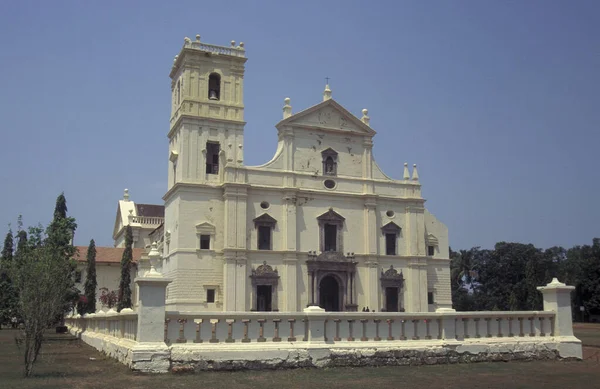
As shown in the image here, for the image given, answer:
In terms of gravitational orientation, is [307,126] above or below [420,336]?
above

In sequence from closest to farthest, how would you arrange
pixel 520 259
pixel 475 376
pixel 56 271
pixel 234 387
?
pixel 234 387
pixel 475 376
pixel 56 271
pixel 520 259

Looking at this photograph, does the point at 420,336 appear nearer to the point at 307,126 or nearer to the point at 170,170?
the point at 307,126

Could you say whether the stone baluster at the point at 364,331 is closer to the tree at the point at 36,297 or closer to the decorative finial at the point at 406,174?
the tree at the point at 36,297

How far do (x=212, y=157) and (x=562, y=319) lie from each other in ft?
84.3

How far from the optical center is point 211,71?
38.0m

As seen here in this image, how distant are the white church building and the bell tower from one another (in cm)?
6

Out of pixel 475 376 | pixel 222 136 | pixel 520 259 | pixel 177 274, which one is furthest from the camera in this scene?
pixel 520 259

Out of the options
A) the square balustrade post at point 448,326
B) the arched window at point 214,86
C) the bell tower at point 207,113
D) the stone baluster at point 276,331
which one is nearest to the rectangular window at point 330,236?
the bell tower at point 207,113

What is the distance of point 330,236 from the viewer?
37500mm

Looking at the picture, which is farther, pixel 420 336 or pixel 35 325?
pixel 420 336

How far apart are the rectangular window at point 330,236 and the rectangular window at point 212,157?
775cm

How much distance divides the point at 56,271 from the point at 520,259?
221 ft

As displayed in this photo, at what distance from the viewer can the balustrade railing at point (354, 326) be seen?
472 inches

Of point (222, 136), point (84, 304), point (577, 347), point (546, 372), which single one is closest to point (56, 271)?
point (546, 372)
